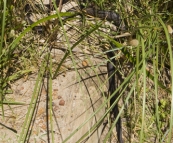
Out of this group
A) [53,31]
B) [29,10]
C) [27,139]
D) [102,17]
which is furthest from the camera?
[102,17]

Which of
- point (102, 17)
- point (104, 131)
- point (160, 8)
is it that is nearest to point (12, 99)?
point (104, 131)

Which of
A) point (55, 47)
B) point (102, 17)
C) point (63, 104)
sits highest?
point (102, 17)

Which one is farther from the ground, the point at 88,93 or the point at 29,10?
the point at 29,10

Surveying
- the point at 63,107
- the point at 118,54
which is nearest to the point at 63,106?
the point at 63,107

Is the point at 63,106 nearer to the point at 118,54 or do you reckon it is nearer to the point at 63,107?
the point at 63,107

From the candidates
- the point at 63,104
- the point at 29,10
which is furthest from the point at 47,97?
the point at 29,10

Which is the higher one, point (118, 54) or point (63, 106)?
point (118, 54)

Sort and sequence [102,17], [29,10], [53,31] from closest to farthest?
[53,31]
[29,10]
[102,17]

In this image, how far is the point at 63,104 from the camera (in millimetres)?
1444

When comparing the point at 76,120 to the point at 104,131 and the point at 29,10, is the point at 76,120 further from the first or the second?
the point at 29,10

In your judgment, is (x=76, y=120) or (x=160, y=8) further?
(x=160, y=8)

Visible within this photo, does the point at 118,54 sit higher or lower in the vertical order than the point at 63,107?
higher

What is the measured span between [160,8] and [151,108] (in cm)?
56

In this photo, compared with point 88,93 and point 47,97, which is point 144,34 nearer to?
point 88,93
